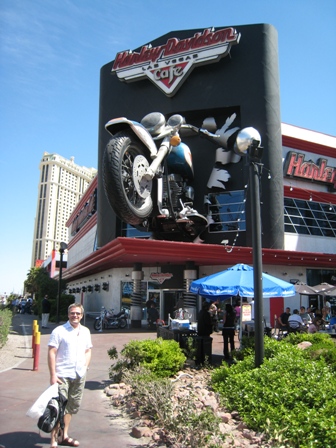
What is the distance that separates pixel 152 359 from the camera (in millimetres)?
7980

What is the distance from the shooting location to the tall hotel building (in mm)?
151875

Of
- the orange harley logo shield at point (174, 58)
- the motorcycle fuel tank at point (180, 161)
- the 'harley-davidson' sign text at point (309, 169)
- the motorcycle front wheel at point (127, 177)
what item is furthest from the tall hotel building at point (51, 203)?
the motorcycle front wheel at point (127, 177)

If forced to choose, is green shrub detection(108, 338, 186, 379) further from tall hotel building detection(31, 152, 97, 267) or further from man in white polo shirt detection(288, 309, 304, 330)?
tall hotel building detection(31, 152, 97, 267)

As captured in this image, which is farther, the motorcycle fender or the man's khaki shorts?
the motorcycle fender

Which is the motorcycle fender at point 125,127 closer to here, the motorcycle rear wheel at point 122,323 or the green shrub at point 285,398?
the green shrub at point 285,398

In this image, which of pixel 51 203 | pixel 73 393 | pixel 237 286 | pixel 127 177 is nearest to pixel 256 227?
pixel 237 286

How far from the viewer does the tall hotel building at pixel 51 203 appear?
151875 millimetres

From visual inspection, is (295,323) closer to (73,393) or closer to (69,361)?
(73,393)

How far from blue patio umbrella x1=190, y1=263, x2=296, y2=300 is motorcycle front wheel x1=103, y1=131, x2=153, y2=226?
2.44 metres

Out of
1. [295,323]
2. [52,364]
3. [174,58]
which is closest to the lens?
[52,364]

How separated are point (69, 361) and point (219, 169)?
20034 millimetres

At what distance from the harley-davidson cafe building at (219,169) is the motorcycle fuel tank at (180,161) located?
61.8 inches

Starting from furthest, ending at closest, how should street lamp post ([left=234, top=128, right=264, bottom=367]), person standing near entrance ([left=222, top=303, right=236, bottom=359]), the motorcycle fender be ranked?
person standing near entrance ([left=222, top=303, right=236, bottom=359])
the motorcycle fender
street lamp post ([left=234, top=128, right=264, bottom=367])

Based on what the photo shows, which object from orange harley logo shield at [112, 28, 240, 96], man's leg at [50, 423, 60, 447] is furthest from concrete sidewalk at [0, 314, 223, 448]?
orange harley logo shield at [112, 28, 240, 96]
